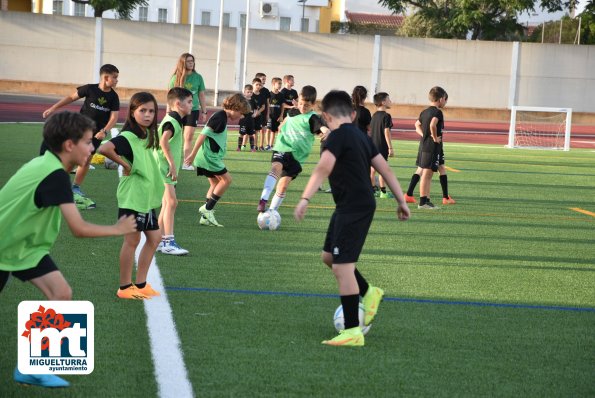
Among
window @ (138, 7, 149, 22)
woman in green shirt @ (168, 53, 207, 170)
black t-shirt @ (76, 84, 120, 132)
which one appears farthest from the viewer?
window @ (138, 7, 149, 22)

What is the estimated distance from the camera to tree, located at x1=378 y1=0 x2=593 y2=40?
169ft

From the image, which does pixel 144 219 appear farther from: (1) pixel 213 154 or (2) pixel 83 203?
(2) pixel 83 203

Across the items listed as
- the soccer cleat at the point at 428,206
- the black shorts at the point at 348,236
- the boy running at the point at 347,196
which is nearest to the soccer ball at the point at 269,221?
the soccer cleat at the point at 428,206

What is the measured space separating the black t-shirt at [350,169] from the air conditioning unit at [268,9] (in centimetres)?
6242

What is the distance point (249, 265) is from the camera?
9.23m

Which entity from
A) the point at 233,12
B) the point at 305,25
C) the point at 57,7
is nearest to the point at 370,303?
the point at 233,12

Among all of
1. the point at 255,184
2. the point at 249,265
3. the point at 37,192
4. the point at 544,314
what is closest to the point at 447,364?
the point at 544,314

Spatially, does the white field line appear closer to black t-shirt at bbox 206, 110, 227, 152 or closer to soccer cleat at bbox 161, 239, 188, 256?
soccer cleat at bbox 161, 239, 188, 256

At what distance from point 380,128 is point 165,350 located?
9457mm

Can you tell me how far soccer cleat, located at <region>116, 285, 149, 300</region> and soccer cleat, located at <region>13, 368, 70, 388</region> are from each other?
7.11 feet

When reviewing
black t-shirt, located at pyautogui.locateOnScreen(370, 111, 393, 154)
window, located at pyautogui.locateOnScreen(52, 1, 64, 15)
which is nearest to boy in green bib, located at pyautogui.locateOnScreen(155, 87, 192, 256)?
black t-shirt, located at pyautogui.locateOnScreen(370, 111, 393, 154)

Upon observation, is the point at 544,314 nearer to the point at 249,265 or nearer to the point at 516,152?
the point at 249,265

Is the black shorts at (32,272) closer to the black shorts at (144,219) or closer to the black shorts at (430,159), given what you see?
the black shorts at (144,219)

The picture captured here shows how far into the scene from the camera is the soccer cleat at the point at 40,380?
17.3ft
